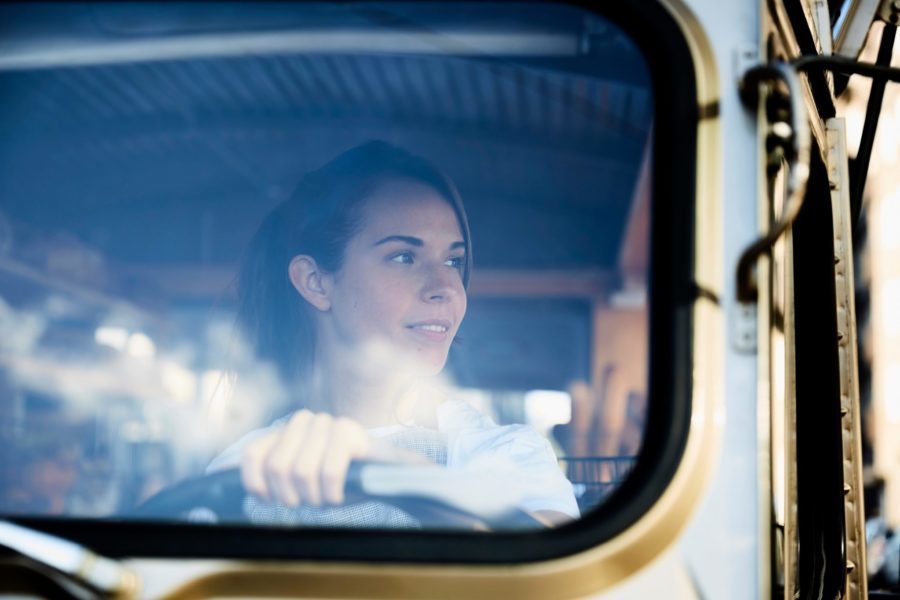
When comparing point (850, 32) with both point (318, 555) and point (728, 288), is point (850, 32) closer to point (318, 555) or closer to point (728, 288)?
point (728, 288)

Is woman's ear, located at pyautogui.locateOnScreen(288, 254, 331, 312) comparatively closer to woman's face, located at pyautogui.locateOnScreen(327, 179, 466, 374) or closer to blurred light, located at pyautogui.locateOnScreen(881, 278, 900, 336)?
woman's face, located at pyautogui.locateOnScreen(327, 179, 466, 374)

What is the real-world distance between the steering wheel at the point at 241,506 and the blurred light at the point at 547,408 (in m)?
0.23

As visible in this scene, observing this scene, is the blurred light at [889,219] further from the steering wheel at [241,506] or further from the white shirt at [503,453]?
the steering wheel at [241,506]

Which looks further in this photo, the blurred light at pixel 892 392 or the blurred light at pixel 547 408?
the blurred light at pixel 892 392

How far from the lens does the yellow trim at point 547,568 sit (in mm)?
1203

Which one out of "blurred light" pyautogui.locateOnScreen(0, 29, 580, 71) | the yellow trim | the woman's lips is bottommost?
the yellow trim

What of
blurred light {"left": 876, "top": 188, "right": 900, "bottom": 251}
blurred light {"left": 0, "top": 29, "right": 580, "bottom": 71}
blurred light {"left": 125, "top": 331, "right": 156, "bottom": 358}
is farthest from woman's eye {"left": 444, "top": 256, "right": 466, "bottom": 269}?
blurred light {"left": 876, "top": 188, "right": 900, "bottom": 251}

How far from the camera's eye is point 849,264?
188 centimetres

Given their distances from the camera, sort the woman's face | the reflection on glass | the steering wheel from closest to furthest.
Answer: the steering wheel < the reflection on glass < the woman's face

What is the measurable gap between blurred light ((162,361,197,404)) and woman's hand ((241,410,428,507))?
1.03 feet

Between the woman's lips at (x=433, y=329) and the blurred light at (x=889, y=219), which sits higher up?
the blurred light at (x=889, y=219)

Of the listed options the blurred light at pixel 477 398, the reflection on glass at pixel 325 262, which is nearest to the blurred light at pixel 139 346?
the reflection on glass at pixel 325 262

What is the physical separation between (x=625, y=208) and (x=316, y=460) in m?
0.57

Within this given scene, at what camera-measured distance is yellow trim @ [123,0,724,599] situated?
47.4 inches
